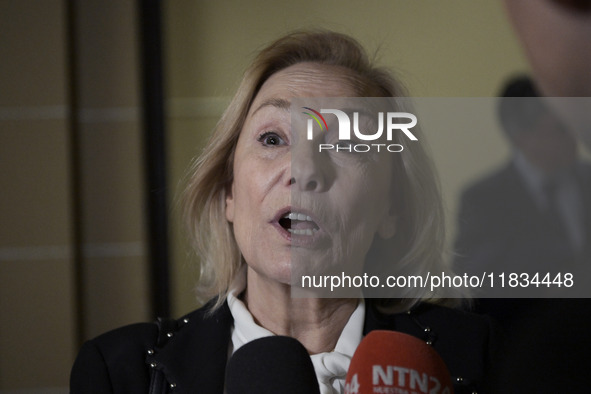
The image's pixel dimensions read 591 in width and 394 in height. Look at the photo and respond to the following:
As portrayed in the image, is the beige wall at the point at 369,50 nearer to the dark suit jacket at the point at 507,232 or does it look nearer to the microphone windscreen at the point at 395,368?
the dark suit jacket at the point at 507,232

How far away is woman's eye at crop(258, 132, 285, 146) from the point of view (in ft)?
3.02

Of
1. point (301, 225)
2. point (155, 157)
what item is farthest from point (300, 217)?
point (155, 157)

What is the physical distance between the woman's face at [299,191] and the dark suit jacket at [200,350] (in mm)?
122

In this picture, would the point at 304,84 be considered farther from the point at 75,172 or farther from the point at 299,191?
the point at 75,172

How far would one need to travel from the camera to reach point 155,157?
1519mm

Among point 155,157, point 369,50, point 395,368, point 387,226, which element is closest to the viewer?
point 395,368

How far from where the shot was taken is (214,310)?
3.23ft

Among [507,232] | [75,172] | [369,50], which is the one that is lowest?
[507,232]

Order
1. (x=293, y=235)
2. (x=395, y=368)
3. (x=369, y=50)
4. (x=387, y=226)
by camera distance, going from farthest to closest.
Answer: (x=369, y=50) < (x=387, y=226) < (x=293, y=235) < (x=395, y=368)

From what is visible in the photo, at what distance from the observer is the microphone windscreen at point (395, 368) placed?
0.57m

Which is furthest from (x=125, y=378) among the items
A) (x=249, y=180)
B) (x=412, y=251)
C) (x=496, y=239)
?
(x=496, y=239)

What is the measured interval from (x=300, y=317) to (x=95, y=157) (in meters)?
0.85

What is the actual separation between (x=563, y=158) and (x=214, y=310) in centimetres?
63

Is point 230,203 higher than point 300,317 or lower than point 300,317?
higher
